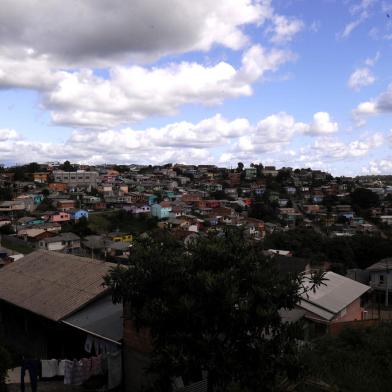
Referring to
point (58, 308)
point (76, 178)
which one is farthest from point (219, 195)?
point (58, 308)

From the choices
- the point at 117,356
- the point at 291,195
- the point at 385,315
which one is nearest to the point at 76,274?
the point at 117,356

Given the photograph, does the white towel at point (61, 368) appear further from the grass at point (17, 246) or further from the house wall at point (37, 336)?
the grass at point (17, 246)

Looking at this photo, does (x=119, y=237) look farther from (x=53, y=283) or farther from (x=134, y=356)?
(x=134, y=356)

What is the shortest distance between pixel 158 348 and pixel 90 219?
55.4m

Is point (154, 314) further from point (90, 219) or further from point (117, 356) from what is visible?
point (90, 219)

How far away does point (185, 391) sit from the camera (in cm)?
721

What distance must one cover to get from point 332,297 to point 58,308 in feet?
42.2

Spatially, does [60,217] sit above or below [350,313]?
below

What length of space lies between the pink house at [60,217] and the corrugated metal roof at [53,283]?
1729 inches

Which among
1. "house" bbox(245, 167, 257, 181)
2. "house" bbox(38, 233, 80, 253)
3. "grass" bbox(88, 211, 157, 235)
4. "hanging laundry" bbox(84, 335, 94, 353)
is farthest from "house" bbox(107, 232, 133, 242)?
"house" bbox(245, 167, 257, 181)

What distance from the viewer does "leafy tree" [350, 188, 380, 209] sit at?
86125 millimetres

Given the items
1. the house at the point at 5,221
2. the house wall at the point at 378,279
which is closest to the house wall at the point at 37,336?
the house wall at the point at 378,279

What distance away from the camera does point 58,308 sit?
40.0 feet

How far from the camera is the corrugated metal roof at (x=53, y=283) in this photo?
12.3 metres
